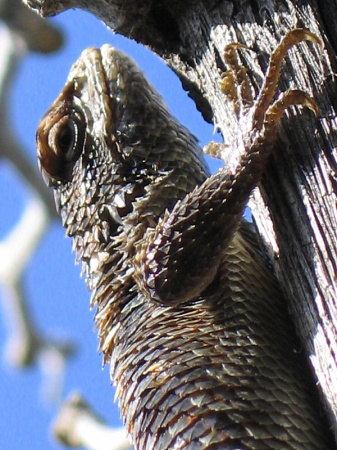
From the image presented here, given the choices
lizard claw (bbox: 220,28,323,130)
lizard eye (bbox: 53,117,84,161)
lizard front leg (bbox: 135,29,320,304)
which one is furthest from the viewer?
lizard eye (bbox: 53,117,84,161)

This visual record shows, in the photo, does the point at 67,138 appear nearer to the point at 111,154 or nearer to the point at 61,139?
the point at 61,139

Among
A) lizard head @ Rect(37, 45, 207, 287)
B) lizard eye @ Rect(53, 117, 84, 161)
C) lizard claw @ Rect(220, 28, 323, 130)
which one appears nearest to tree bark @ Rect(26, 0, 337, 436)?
lizard claw @ Rect(220, 28, 323, 130)

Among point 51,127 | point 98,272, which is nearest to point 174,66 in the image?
point 51,127

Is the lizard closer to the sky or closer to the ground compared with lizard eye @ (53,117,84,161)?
closer to the ground

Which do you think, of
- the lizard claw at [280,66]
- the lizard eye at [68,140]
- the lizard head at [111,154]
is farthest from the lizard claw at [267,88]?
the lizard eye at [68,140]

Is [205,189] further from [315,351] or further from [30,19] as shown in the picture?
[30,19]

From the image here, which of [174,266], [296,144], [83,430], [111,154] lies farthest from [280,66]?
[83,430]

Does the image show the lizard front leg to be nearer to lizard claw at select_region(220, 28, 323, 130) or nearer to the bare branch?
lizard claw at select_region(220, 28, 323, 130)
